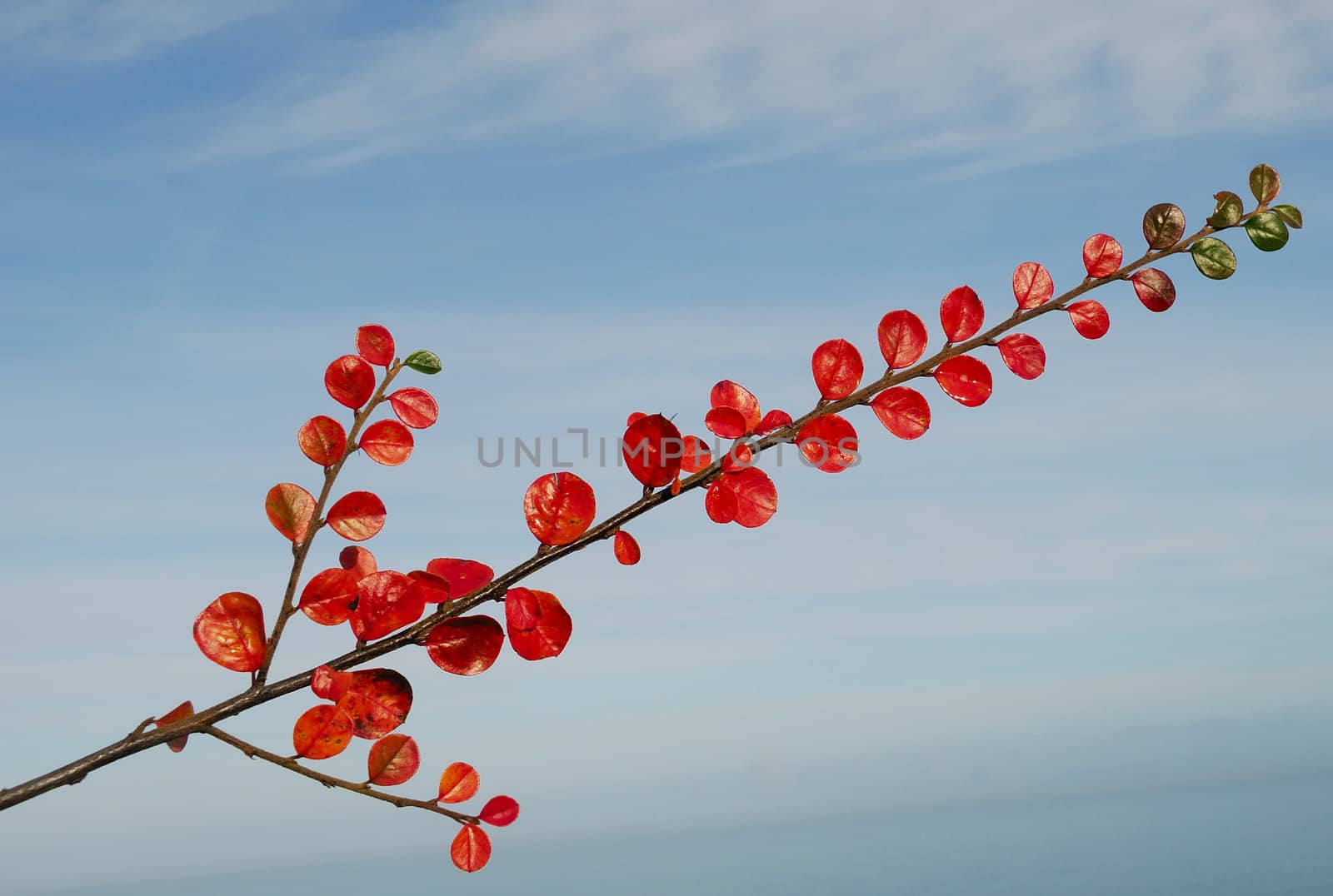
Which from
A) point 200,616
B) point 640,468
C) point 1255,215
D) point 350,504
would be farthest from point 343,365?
point 1255,215

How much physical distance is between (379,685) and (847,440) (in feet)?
2.05

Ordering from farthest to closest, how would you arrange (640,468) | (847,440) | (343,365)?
(343,365), (847,440), (640,468)

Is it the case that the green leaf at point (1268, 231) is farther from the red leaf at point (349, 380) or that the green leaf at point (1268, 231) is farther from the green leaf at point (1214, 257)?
the red leaf at point (349, 380)

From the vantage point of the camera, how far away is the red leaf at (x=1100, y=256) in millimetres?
1503

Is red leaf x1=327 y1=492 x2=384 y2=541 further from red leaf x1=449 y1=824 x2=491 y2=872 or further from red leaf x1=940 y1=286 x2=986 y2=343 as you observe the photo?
red leaf x1=940 y1=286 x2=986 y2=343

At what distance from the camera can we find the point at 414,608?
1.22 m

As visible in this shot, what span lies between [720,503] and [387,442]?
1.64 ft

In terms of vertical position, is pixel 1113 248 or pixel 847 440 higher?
pixel 1113 248

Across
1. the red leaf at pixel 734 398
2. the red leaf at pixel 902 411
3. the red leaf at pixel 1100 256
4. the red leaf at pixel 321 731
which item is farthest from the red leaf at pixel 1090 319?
the red leaf at pixel 321 731

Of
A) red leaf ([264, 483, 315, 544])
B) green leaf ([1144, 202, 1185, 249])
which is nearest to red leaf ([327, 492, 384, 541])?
red leaf ([264, 483, 315, 544])

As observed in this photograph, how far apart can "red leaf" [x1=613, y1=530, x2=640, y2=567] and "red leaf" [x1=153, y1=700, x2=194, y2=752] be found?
1.22 feet

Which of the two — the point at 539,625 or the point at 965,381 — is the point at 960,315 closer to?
the point at 965,381

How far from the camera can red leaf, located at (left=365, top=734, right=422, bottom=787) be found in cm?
129

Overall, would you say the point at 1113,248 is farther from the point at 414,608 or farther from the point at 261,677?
the point at 261,677
